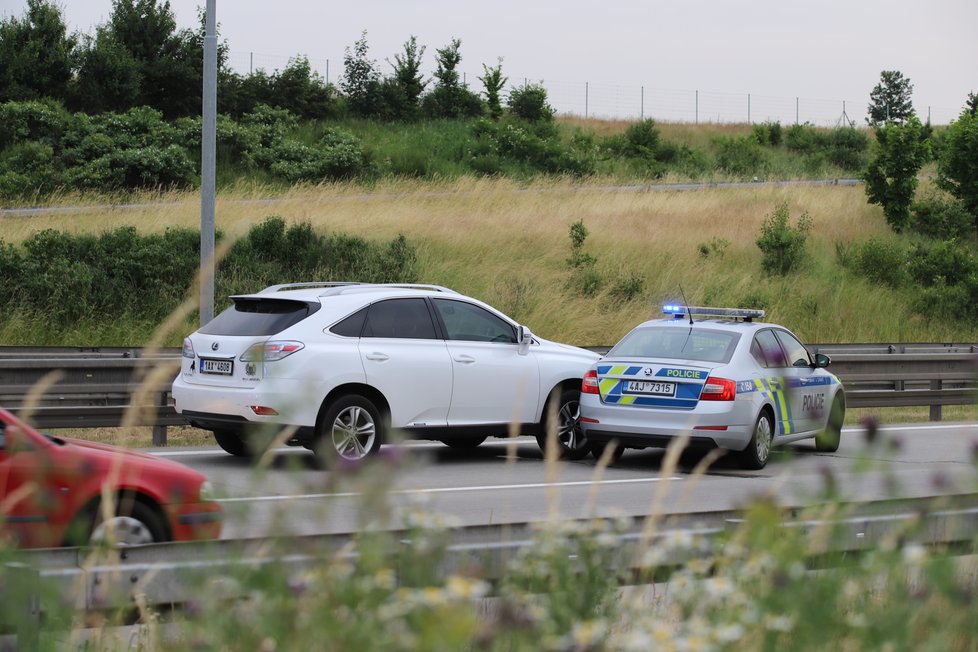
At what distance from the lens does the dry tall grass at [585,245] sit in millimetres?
27344

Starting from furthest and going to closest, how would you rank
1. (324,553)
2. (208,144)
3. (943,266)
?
1. (943,266)
2. (208,144)
3. (324,553)

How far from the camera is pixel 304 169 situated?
41.3 m

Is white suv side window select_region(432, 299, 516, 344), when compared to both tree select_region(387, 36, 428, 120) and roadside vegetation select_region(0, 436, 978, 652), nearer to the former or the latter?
roadside vegetation select_region(0, 436, 978, 652)

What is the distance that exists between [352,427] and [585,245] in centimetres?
2007

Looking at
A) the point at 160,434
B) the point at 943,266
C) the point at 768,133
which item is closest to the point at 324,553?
the point at 160,434

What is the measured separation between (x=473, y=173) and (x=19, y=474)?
3988 centimetres

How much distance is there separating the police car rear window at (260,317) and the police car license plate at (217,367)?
290mm

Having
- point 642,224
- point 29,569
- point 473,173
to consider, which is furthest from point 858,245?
point 29,569

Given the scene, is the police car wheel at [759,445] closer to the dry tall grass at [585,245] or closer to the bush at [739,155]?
the dry tall grass at [585,245]

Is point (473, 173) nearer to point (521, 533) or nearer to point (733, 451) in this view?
point (733, 451)

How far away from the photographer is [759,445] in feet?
→ 41.2

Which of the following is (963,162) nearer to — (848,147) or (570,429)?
(848,147)

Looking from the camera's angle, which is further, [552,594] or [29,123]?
[29,123]

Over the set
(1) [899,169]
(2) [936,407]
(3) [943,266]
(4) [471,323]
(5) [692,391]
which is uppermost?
(1) [899,169]
